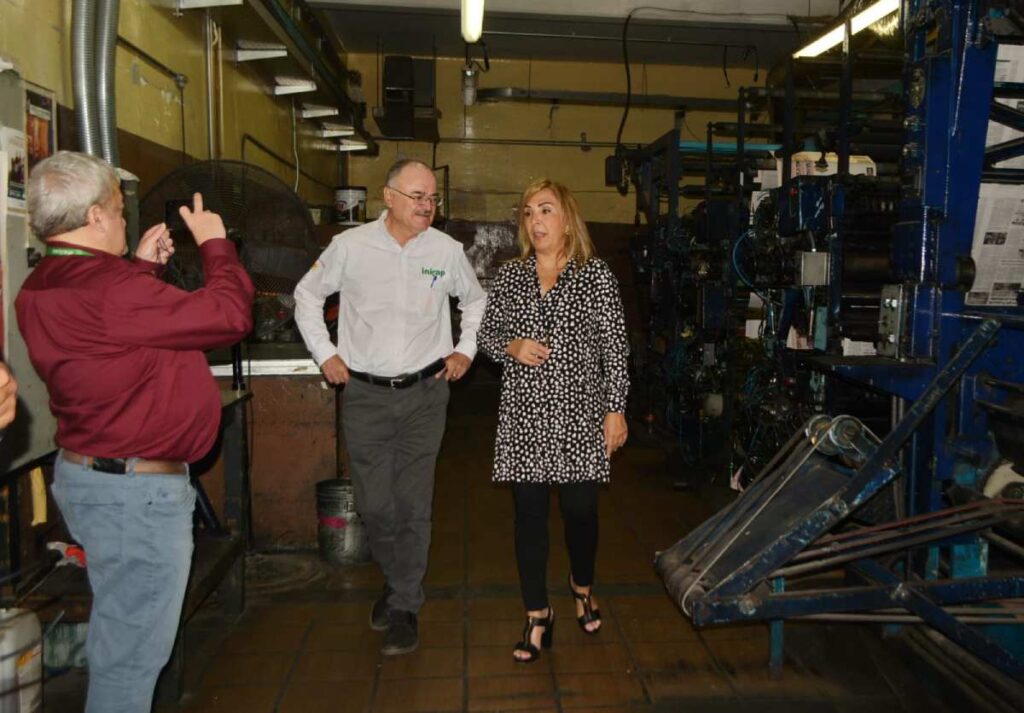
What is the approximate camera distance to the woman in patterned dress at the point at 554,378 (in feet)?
9.50

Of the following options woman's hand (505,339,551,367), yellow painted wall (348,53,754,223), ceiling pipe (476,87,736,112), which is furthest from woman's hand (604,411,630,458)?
yellow painted wall (348,53,754,223)

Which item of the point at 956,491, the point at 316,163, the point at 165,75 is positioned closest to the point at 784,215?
the point at 956,491

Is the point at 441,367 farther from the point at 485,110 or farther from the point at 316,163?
the point at 485,110

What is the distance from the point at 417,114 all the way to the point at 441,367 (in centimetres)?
632

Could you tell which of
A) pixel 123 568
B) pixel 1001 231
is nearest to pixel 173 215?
pixel 123 568

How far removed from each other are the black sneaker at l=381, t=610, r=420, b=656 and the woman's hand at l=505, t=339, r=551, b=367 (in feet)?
3.93

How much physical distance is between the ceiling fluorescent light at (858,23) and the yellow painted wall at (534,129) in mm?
5482

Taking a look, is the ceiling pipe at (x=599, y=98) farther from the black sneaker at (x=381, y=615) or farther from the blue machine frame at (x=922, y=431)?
the black sneaker at (x=381, y=615)

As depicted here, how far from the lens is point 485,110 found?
11172mm

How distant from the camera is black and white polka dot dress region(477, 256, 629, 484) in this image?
9.50 feet

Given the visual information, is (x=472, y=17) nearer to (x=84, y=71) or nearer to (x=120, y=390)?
(x=84, y=71)

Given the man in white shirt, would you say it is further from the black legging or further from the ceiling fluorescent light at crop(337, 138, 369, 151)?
the ceiling fluorescent light at crop(337, 138, 369, 151)

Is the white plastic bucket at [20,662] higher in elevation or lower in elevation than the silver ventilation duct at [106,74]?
lower

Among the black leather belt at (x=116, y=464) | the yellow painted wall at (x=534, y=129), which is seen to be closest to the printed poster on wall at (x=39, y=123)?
the black leather belt at (x=116, y=464)
